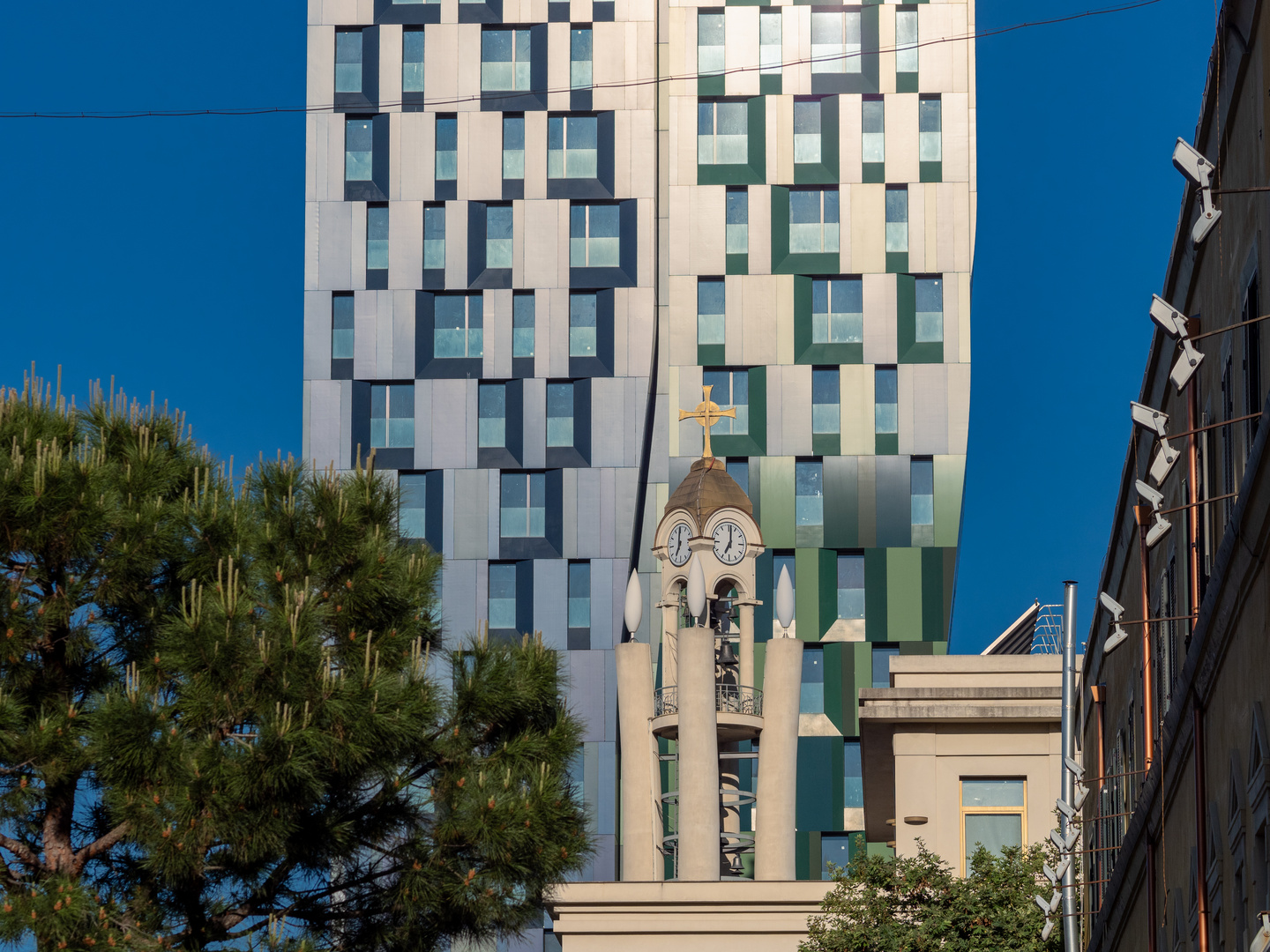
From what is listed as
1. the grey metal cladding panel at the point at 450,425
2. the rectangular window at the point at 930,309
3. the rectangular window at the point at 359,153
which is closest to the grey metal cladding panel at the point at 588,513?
the grey metal cladding panel at the point at 450,425

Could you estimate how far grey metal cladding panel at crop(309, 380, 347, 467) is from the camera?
250 ft

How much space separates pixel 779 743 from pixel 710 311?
32903 millimetres

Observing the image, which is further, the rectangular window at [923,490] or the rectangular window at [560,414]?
the rectangular window at [923,490]

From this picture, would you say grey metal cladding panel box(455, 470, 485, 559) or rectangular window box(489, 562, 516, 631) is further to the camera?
grey metal cladding panel box(455, 470, 485, 559)

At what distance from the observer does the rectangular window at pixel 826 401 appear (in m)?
76.6

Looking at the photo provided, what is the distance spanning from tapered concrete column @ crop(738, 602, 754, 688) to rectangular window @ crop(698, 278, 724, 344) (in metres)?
30.7

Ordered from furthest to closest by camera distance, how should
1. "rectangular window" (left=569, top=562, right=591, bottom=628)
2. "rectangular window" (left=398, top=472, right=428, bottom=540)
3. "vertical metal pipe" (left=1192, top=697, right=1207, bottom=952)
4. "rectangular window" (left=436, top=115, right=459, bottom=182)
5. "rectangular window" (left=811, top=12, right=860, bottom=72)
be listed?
"rectangular window" (left=811, top=12, right=860, bottom=72) < "rectangular window" (left=436, top=115, right=459, bottom=182) < "rectangular window" (left=398, top=472, right=428, bottom=540) < "rectangular window" (left=569, top=562, right=591, bottom=628) < "vertical metal pipe" (left=1192, top=697, right=1207, bottom=952)

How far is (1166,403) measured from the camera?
19219mm

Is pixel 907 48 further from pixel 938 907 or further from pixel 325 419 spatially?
pixel 938 907

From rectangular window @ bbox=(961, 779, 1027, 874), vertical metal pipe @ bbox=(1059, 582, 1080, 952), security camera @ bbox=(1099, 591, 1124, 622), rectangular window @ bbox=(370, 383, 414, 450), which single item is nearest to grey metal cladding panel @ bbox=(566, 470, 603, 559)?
rectangular window @ bbox=(370, 383, 414, 450)

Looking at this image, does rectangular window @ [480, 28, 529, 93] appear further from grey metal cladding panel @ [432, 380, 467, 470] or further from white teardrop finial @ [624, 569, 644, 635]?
white teardrop finial @ [624, 569, 644, 635]

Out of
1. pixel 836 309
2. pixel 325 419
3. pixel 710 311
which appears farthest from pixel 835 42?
pixel 325 419

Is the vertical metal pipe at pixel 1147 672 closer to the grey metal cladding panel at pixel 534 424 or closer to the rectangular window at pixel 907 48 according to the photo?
the grey metal cladding panel at pixel 534 424

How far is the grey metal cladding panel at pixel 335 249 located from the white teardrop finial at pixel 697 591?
114 feet
